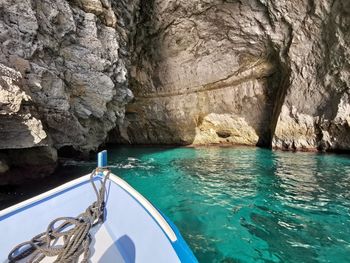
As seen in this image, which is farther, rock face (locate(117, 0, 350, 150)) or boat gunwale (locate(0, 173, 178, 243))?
rock face (locate(117, 0, 350, 150))

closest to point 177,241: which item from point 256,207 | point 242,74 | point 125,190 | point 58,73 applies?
point 125,190

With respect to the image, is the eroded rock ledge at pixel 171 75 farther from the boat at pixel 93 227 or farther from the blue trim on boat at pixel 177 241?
the boat at pixel 93 227

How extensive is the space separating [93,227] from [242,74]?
16172mm

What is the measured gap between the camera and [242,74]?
17.6 meters

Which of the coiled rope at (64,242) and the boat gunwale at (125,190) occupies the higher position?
the boat gunwale at (125,190)

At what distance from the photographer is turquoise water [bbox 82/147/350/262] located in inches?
154

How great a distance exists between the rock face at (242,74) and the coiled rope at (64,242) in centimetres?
1355

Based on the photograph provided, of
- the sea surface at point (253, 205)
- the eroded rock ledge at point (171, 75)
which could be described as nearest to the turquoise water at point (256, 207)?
the sea surface at point (253, 205)

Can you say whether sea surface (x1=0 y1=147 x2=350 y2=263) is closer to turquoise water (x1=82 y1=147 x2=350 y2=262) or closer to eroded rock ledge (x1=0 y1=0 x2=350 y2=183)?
turquoise water (x1=82 y1=147 x2=350 y2=262)

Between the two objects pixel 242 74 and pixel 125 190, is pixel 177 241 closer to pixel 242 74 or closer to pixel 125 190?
pixel 125 190

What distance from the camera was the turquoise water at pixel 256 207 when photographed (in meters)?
3.92

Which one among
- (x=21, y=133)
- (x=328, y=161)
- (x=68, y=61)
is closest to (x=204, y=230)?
(x=21, y=133)

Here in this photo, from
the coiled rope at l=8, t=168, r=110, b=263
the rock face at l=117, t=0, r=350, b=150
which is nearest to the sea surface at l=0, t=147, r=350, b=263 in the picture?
the coiled rope at l=8, t=168, r=110, b=263

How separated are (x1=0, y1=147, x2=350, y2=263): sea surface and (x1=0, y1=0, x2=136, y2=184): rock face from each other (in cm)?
145
